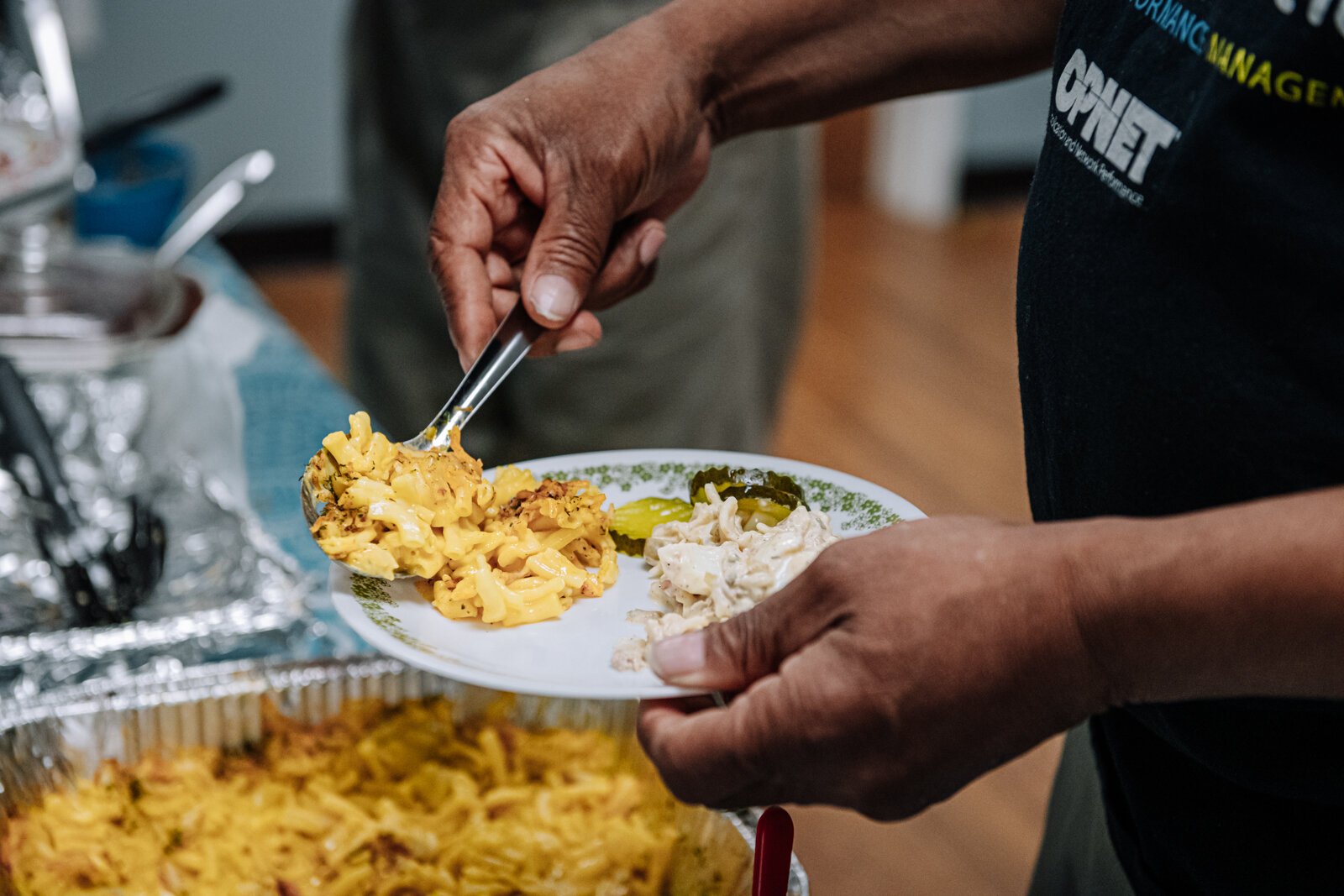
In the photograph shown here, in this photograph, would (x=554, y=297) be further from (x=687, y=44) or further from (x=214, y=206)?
(x=214, y=206)

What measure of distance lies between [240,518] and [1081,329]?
830mm

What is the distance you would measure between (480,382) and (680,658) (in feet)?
1.00

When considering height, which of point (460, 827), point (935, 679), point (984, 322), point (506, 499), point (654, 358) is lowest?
point (984, 322)

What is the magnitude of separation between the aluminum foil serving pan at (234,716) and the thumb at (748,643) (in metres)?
0.29

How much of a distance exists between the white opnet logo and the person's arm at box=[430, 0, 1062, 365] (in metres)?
0.24

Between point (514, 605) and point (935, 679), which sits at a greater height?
point (935, 679)

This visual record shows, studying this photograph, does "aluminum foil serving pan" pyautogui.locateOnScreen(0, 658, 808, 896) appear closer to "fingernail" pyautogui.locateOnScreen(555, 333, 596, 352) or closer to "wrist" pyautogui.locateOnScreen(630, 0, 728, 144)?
"fingernail" pyautogui.locateOnScreen(555, 333, 596, 352)

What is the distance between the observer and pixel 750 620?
0.63 meters

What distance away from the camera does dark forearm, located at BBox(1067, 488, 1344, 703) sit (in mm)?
507

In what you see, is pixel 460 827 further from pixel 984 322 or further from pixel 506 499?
pixel 984 322

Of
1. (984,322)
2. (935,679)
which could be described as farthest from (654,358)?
(984,322)

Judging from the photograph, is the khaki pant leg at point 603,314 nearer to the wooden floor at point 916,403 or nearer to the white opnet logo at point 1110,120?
the wooden floor at point 916,403

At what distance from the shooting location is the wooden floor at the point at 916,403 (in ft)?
6.52

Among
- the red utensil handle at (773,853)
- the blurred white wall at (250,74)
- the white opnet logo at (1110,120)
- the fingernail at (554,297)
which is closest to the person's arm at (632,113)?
the fingernail at (554,297)
